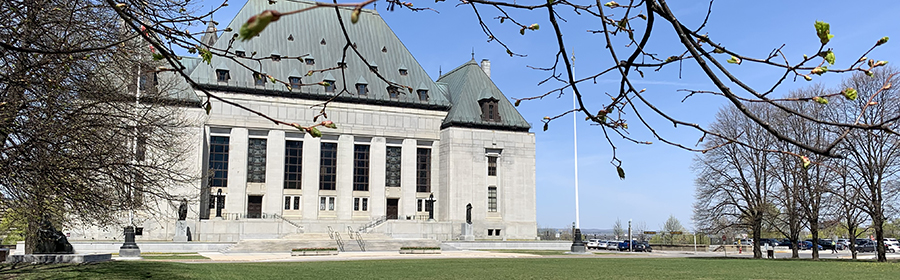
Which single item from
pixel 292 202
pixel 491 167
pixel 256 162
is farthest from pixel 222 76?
pixel 491 167

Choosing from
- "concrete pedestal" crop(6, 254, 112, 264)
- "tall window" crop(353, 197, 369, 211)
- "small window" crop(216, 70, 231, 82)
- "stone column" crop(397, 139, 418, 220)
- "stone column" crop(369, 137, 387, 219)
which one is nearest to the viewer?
"concrete pedestal" crop(6, 254, 112, 264)

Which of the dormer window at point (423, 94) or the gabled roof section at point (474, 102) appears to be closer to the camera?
the dormer window at point (423, 94)

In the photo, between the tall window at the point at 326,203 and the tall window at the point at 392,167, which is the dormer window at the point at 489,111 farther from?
the tall window at the point at 326,203

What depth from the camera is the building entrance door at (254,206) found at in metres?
61.3

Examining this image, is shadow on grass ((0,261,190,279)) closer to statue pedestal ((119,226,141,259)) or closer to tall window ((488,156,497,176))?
statue pedestal ((119,226,141,259))

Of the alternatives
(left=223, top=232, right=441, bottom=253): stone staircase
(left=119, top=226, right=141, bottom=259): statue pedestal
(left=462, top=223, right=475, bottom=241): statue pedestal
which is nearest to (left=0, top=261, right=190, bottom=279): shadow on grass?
(left=119, top=226, right=141, bottom=259): statue pedestal

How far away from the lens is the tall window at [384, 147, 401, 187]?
67188 mm

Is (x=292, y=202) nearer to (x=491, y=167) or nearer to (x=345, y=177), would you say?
(x=345, y=177)

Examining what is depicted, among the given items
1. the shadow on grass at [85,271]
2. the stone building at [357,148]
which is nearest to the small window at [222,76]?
the stone building at [357,148]

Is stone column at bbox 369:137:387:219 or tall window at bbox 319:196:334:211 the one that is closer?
tall window at bbox 319:196:334:211

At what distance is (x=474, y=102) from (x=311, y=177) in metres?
18.2

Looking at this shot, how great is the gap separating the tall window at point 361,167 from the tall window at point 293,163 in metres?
5.02

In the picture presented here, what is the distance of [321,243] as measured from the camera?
5097cm

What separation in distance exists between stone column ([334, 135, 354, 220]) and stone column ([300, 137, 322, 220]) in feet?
6.55
